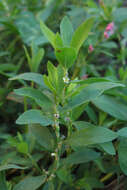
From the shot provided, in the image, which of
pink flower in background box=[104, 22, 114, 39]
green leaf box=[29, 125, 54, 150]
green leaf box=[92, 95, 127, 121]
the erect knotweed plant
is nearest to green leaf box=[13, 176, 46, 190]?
the erect knotweed plant

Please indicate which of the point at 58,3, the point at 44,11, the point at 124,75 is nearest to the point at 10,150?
the point at 124,75

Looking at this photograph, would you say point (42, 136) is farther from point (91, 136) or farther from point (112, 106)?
point (112, 106)

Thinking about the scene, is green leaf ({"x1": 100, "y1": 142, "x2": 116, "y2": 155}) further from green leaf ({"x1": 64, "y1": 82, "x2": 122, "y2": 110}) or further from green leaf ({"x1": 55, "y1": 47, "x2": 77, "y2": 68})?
green leaf ({"x1": 55, "y1": 47, "x2": 77, "y2": 68})

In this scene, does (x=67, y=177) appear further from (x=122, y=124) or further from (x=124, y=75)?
(x=124, y=75)

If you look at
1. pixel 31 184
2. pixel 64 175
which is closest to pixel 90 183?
pixel 64 175

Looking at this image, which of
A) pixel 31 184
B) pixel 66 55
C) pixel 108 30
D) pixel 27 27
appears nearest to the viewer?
pixel 66 55
